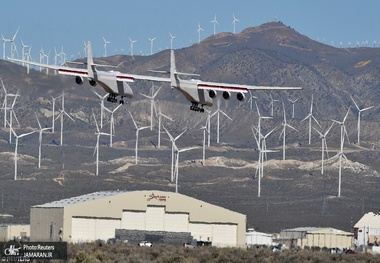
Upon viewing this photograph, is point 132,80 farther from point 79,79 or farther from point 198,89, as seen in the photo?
point 198,89

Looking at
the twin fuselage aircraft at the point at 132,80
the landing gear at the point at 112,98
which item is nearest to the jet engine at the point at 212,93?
the twin fuselage aircraft at the point at 132,80

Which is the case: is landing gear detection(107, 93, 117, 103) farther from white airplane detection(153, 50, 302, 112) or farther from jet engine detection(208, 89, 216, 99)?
jet engine detection(208, 89, 216, 99)

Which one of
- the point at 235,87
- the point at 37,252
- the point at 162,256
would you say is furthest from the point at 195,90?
the point at 162,256

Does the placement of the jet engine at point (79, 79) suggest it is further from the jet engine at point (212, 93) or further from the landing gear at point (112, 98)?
the jet engine at point (212, 93)

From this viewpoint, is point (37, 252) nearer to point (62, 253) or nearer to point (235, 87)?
point (62, 253)

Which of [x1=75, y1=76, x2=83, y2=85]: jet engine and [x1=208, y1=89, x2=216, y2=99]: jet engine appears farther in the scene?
[x1=75, y1=76, x2=83, y2=85]: jet engine

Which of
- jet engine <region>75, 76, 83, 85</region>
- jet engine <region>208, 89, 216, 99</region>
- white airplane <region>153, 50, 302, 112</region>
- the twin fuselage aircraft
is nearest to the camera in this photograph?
the twin fuselage aircraft

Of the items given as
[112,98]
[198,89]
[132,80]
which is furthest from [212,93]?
[112,98]

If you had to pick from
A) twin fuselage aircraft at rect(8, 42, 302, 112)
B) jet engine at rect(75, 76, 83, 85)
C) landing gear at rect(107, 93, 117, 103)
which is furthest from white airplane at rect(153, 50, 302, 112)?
jet engine at rect(75, 76, 83, 85)

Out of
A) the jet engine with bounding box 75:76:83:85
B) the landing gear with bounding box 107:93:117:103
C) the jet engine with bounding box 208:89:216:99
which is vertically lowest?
the landing gear with bounding box 107:93:117:103

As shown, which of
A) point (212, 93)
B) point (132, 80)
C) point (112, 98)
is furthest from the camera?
point (212, 93)

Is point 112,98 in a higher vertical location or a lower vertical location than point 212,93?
lower
